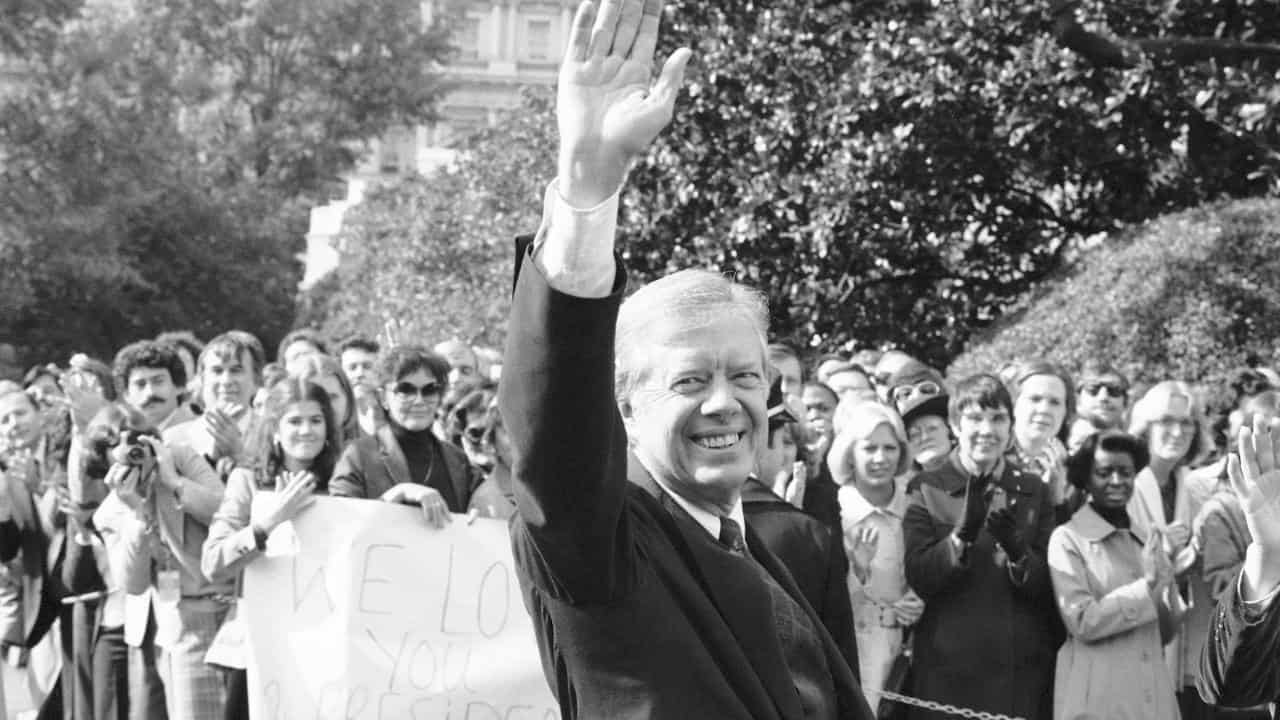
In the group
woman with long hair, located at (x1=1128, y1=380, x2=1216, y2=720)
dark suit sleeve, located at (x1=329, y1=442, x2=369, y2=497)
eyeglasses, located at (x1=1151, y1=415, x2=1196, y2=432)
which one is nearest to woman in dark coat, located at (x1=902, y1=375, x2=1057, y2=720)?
woman with long hair, located at (x1=1128, y1=380, x2=1216, y2=720)

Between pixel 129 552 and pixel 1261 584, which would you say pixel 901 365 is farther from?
pixel 1261 584

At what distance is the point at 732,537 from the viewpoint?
127 inches

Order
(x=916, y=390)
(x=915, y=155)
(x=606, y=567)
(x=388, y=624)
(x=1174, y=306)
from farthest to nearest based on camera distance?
(x=915, y=155) < (x=1174, y=306) < (x=916, y=390) < (x=388, y=624) < (x=606, y=567)

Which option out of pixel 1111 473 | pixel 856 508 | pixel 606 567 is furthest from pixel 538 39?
pixel 606 567

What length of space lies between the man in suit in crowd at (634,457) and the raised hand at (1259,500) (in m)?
1.24

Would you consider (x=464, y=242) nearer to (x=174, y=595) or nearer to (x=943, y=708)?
(x=174, y=595)

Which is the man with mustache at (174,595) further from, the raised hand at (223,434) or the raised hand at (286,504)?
the raised hand at (286,504)

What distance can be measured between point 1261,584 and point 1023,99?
32.6ft

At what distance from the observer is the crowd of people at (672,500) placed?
268cm

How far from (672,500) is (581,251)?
688mm

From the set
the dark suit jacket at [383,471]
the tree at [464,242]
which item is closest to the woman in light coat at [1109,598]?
the dark suit jacket at [383,471]

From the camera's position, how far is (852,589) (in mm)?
7449

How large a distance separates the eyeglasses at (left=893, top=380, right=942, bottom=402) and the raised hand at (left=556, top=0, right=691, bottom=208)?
647 centimetres

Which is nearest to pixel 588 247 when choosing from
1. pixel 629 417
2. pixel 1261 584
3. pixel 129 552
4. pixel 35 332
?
pixel 629 417
